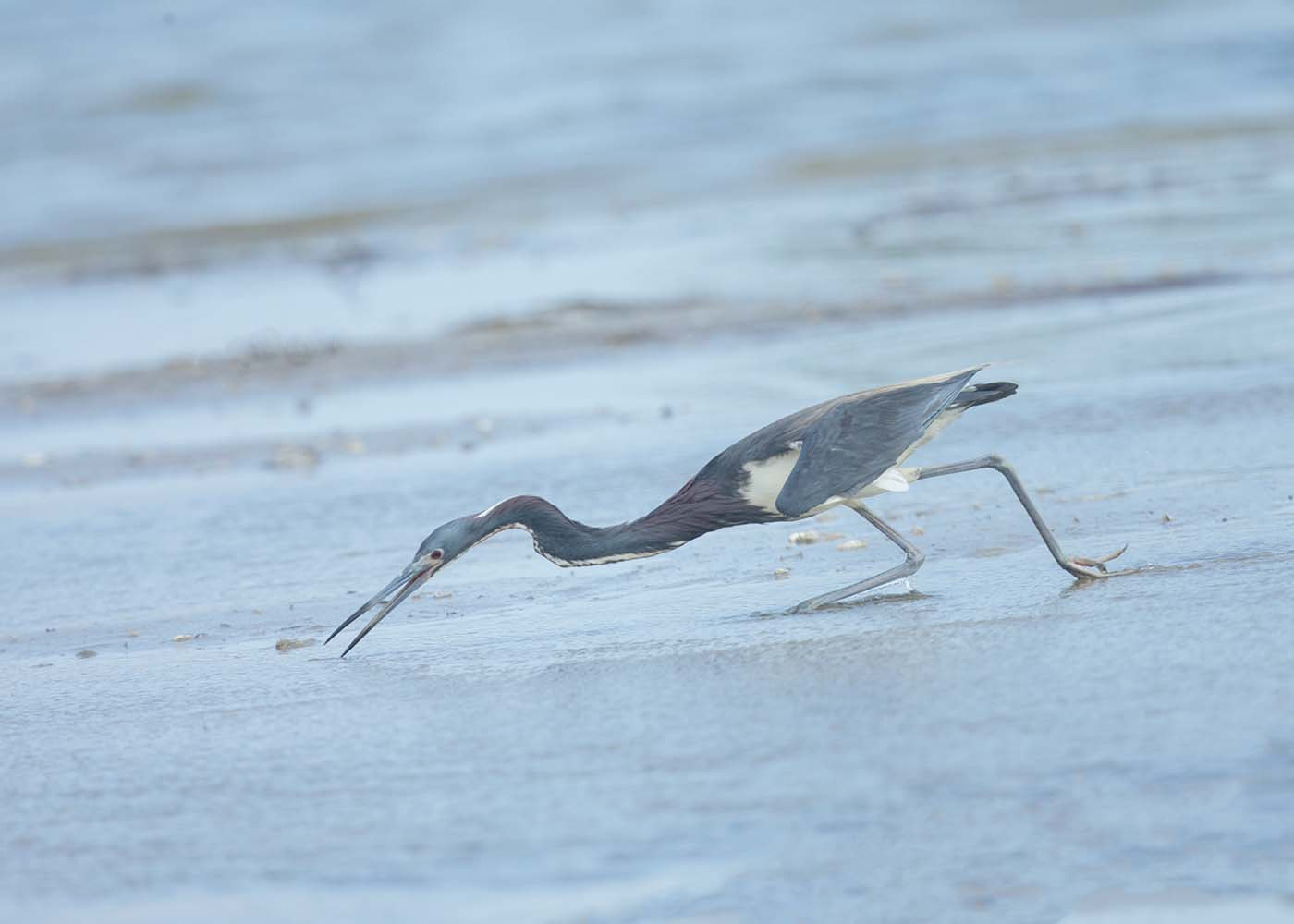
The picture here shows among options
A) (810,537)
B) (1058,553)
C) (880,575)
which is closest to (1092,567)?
(1058,553)

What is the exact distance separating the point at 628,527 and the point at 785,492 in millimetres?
509

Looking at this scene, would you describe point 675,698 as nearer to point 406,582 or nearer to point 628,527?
point 628,527

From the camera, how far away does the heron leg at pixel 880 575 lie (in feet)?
18.0

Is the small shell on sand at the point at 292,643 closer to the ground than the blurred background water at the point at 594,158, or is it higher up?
higher up

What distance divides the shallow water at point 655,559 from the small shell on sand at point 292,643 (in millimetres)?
64

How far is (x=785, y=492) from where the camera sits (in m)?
5.43

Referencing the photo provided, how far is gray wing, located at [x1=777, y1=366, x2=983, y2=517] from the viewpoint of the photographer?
5.43 metres

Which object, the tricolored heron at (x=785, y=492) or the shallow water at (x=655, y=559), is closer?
the shallow water at (x=655, y=559)

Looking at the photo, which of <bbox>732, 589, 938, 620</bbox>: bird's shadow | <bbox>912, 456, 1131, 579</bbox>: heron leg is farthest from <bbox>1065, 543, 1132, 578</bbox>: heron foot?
<bbox>732, 589, 938, 620</bbox>: bird's shadow

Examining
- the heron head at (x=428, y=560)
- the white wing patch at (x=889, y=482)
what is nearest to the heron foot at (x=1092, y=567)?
the white wing patch at (x=889, y=482)

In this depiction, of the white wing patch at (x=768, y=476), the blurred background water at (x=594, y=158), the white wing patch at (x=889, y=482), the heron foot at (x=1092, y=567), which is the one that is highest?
the white wing patch at (x=768, y=476)

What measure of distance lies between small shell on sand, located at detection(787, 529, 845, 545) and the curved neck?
0.96 meters

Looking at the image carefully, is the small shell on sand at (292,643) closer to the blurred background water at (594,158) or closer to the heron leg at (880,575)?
the heron leg at (880,575)

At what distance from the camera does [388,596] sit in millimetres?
5484
